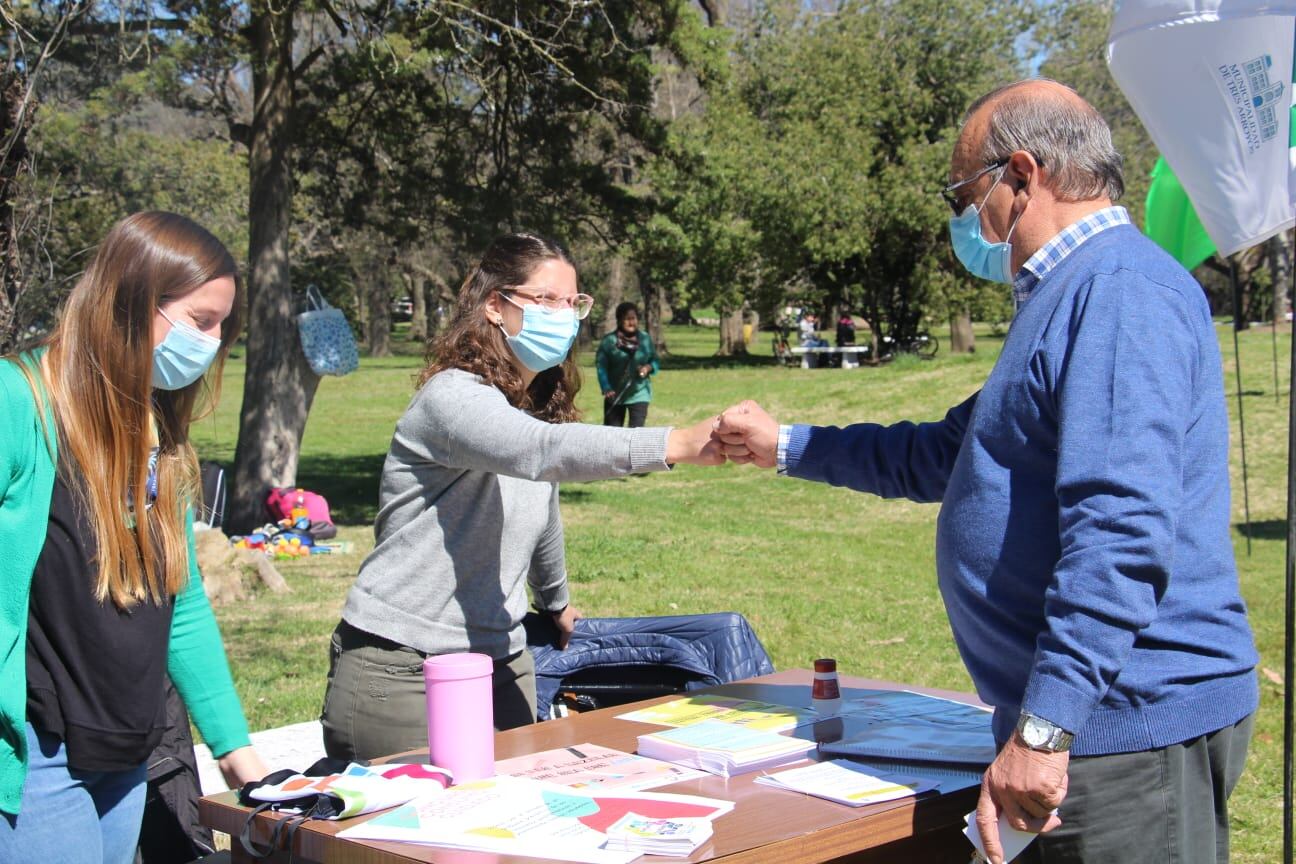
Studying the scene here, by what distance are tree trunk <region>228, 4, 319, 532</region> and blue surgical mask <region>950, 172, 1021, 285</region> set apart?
1009 centimetres

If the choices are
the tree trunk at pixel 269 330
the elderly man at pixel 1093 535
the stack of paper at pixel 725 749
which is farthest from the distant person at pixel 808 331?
the elderly man at pixel 1093 535

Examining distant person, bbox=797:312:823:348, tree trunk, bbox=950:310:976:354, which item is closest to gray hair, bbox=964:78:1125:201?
tree trunk, bbox=950:310:976:354

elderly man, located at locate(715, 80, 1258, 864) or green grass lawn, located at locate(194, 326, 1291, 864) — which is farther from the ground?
elderly man, located at locate(715, 80, 1258, 864)

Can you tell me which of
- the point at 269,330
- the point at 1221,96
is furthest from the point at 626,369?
the point at 1221,96

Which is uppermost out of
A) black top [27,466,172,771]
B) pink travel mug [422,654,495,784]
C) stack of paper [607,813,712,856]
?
black top [27,466,172,771]

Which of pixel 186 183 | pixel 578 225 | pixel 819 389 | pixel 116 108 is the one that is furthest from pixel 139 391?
pixel 186 183

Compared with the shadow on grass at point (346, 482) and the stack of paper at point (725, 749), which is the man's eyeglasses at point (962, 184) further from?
the shadow on grass at point (346, 482)

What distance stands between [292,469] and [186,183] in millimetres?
19529

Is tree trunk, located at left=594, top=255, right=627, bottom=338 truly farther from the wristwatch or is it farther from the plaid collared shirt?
the wristwatch

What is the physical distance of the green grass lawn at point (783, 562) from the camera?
22.5 ft

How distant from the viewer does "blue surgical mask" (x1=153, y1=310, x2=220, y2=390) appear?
2453mm

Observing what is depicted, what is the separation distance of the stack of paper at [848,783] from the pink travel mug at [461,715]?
21.2 inches

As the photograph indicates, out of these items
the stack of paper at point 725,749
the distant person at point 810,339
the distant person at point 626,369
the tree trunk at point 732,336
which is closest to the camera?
the stack of paper at point 725,749

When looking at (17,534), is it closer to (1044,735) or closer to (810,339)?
(1044,735)
